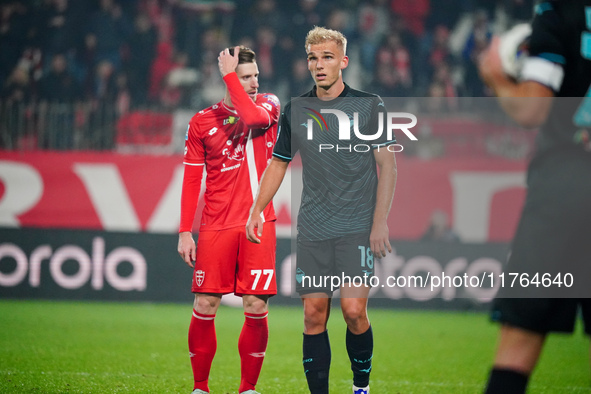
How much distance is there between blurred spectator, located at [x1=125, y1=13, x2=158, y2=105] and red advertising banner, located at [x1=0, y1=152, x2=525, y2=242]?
8.32 feet

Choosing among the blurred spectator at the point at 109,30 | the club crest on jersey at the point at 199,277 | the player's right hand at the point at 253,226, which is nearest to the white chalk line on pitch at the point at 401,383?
the club crest on jersey at the point at 199,277

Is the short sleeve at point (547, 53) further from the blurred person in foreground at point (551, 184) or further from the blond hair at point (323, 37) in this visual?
the blond hair at point (323, 37)

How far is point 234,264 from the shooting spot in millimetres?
4707

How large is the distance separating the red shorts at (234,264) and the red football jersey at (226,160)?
3.4 inches

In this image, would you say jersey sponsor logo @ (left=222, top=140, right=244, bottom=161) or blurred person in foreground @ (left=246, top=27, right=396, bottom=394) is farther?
jersey sponsor logo @ (left=222, top=140, right=244, bottom=161)

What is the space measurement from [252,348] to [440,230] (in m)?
6.88

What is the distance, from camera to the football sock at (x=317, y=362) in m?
4.18

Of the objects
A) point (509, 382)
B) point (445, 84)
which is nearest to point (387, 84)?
point (445, 84)

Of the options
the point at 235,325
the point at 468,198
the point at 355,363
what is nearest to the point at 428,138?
the point at 468,198

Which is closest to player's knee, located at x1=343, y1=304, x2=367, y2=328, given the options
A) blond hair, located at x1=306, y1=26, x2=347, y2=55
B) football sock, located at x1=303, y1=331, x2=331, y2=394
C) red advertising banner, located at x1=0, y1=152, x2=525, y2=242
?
football sock, located at x1=303, y1=331, x2=331, y2=394

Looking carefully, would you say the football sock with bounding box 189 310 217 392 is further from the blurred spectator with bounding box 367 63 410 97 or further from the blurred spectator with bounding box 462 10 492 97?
the blurred spectator with bounding box 462 10 492 97

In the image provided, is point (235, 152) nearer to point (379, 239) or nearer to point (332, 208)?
point (332, 208)

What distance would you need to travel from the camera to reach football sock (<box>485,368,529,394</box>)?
2.48 metres

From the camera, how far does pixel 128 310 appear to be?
986cm
